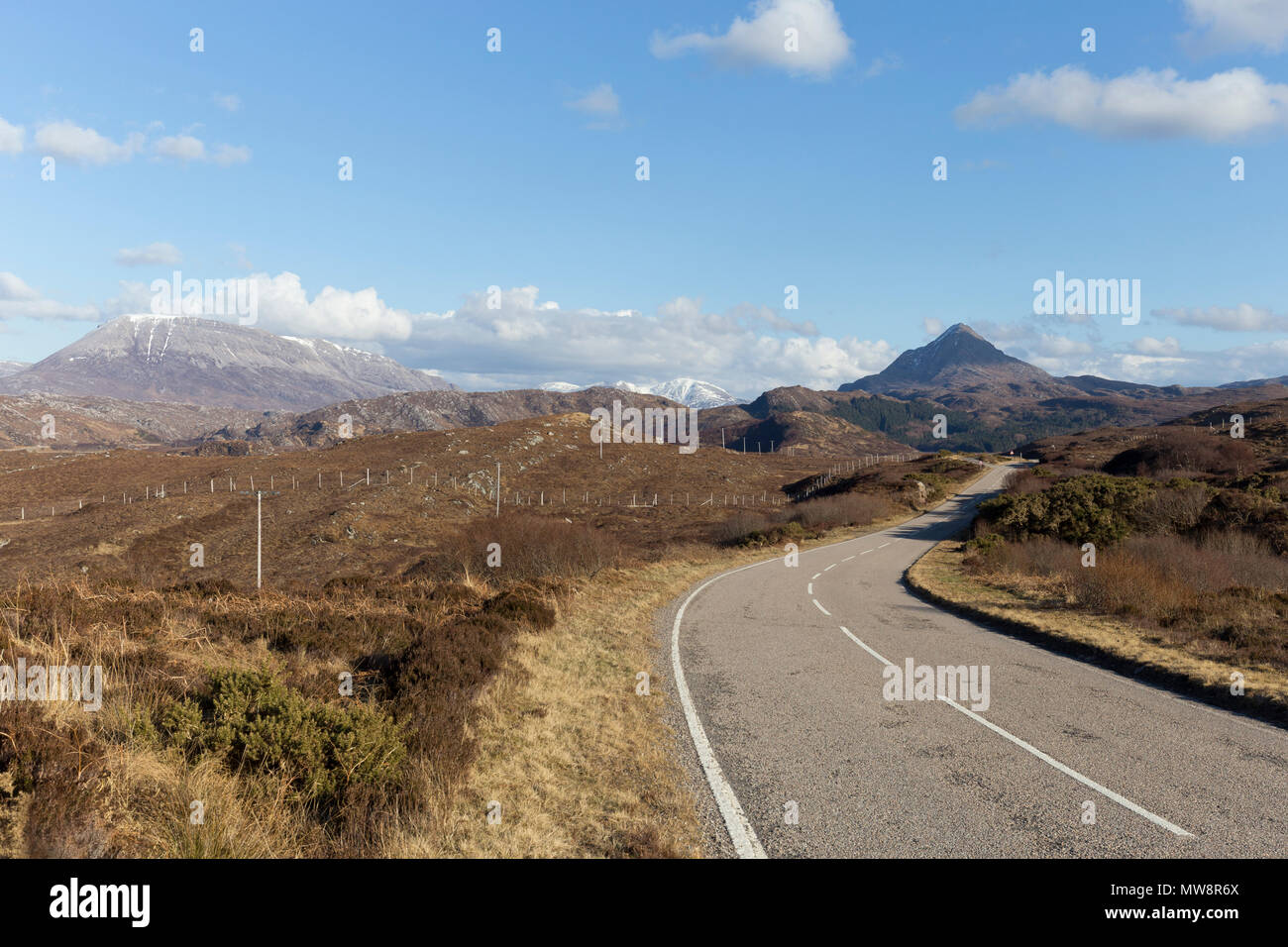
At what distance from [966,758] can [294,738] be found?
20.3 feet

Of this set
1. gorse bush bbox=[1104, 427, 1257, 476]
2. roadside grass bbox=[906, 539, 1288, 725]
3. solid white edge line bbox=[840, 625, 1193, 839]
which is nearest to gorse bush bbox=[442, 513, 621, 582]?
roadside grass bbox=[906, 539, 1288, 725]

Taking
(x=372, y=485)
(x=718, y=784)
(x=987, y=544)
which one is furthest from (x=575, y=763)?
(x=372, y=485)

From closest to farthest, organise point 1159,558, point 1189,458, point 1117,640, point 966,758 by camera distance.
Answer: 1. point 966,758
2. point 1117,640
3. point 1159,558
4. point 1189,458

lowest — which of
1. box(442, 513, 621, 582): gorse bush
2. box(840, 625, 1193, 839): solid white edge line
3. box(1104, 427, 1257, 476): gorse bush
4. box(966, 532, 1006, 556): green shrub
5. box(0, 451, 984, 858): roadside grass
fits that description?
box(966, 532, 1006, 556): green shrub

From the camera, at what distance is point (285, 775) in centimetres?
525

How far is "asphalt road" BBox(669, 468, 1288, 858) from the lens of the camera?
16.5ft

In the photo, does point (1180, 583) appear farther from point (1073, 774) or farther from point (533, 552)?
point (533, 552)

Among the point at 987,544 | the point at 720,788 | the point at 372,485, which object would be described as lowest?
the point at 987,544

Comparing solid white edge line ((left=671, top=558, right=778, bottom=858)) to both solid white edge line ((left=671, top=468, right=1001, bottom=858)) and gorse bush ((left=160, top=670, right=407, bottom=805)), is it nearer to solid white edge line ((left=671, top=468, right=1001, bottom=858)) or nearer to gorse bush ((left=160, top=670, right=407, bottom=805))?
solid white edge line ((left=671, top=468, right=1001, bottom=858))

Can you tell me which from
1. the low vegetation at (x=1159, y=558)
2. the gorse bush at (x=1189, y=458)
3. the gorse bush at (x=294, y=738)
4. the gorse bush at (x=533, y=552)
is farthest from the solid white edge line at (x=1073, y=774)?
the gorse bush at (x=1189, y=458)

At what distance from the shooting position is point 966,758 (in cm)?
673

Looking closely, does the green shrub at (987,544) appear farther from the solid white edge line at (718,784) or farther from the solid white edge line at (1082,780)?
the solid white edge line at (1082,780)

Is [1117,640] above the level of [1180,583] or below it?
below

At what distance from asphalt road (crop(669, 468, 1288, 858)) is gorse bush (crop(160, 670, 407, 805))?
2.84m
